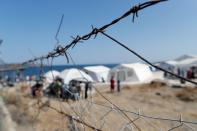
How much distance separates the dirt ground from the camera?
359 centimetres

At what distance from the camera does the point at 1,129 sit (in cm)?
422

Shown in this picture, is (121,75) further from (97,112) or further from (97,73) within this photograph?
(97,112)

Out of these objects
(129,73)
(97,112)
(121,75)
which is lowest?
(97,112)

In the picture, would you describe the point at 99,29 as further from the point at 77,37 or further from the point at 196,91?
the point at 196,91

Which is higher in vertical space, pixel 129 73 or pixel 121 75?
pixel 129 73

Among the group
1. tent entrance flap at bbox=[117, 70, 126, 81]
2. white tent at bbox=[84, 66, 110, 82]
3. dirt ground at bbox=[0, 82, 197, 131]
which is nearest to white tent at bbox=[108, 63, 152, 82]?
tent entrance flap at bbox=[117, 70, 126, 81]

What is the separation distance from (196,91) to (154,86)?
4712 millimetres

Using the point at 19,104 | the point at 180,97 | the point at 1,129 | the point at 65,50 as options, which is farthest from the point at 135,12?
the point at 180,97

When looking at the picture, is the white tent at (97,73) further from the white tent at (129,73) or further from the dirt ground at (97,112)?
the dirt ground at (97,112)

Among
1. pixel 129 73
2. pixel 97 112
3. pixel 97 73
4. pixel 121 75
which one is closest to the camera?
pixel 97 112

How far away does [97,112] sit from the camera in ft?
22.8

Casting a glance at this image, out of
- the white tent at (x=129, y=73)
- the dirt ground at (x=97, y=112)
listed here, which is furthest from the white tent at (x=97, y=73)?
the dirt ground at (x=97, y=112)

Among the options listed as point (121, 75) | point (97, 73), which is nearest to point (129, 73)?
point (121, 75)

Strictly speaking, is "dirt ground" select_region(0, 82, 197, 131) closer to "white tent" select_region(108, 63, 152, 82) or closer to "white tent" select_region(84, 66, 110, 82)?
"white tent" select_region(108, 63, 152, 82)
